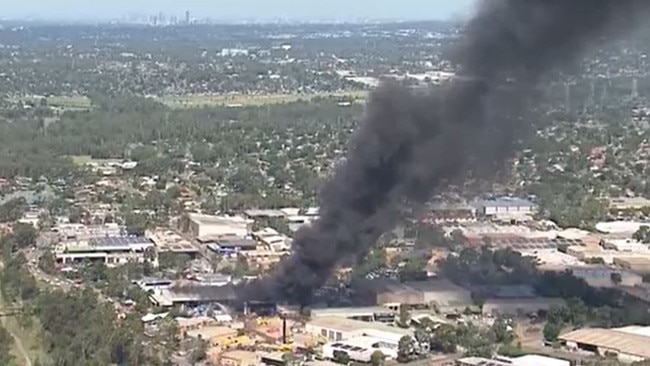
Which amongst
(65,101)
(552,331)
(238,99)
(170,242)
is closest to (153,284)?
(170,242)

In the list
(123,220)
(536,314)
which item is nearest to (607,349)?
(536,314)

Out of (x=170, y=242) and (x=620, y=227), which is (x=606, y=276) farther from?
(x=170, y=242)

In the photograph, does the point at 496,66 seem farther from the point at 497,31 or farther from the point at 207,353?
the point at 207,353

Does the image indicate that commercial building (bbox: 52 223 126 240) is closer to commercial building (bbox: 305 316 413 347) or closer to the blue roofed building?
the blue roofed building

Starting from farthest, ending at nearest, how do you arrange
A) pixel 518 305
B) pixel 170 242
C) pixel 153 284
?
pixel 170 242 → pixel 153 284 → pixel 518 305

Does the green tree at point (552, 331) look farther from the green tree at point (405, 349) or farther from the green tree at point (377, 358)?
the green tree at point (377, 358)

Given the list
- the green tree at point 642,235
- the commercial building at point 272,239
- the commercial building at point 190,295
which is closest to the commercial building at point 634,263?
the green tree at point 642,235
